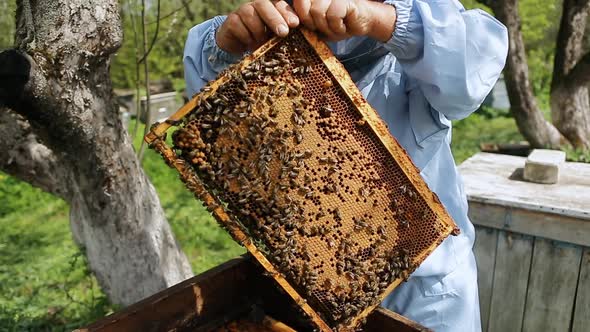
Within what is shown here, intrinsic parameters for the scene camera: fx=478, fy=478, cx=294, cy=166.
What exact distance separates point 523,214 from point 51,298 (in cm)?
431

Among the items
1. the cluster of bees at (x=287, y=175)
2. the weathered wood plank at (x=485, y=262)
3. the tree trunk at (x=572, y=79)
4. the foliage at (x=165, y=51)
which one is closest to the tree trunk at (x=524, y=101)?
the tree trunk at (x=572, y=79)

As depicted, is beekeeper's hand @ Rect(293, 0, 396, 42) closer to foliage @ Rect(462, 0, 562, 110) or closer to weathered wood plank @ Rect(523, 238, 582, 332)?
weathered wood plank @ Rect(523, 238, 582, 332)

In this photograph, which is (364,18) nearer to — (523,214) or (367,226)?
(367,226)

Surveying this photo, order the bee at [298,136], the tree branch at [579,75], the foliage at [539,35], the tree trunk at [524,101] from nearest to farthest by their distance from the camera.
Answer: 1. the bee at [298,136]
2. the tree branch at [579,75]
3. the tree trunk at [524,101]
4. the foliage at [539,35]

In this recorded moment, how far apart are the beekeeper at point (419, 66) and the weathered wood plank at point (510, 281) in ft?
4.81

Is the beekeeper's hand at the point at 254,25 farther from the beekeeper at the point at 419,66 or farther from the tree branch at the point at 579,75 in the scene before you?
the tree branch at the point at 579,75

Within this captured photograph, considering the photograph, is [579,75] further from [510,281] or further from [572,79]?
[510,281]

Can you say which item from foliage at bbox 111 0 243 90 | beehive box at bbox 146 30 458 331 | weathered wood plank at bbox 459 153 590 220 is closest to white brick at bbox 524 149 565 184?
weathered wood plank at bbox 459 153 590 220

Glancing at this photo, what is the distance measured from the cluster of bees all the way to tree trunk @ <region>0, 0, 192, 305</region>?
40.3 inches

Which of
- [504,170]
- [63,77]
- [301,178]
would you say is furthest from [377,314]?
[504,170]

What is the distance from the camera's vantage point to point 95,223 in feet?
10.1

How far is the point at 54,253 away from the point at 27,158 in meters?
3.06

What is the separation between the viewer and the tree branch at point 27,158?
3.07m

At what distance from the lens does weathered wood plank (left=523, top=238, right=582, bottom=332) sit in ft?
10.7
